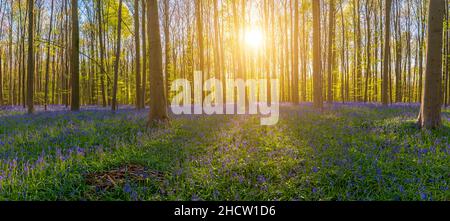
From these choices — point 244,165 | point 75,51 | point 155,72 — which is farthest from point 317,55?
point 75,51

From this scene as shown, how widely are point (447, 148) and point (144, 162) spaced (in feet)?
22.8

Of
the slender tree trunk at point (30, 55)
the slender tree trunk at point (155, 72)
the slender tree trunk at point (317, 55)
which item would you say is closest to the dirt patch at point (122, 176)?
the slender tree trunk at point (155, 72)

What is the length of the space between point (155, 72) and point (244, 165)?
6.13m

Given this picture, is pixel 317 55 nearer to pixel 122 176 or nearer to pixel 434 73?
pixel 434 73

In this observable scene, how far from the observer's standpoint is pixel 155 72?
9.65m

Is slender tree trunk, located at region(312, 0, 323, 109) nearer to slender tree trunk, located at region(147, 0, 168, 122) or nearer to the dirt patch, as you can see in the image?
slender tree trunk, located at region(147, 0, 168, 122)

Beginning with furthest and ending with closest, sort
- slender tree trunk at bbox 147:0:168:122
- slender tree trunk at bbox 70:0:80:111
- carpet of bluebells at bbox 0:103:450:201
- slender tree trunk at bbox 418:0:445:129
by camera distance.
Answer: slender tree trunk at bbox 70:0:80:111 < slender tree trunk at bbox 147:0:168:122 < slender tree trunk at bbox 418:0:445:129 < carpet of bluebells at bbox 0:103:450:201

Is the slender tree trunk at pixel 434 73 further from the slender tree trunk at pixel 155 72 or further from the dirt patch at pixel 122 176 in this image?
the slender tree trunk at pixel 155 72

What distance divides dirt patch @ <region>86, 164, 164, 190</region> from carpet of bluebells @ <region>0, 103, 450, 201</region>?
0.33ft

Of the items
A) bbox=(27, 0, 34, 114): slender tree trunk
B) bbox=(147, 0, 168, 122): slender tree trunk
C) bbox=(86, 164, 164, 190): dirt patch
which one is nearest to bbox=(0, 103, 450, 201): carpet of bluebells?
bbox=(86, 164, 164, 190): dirt patch

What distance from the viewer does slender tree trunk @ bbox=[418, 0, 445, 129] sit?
7500mm
